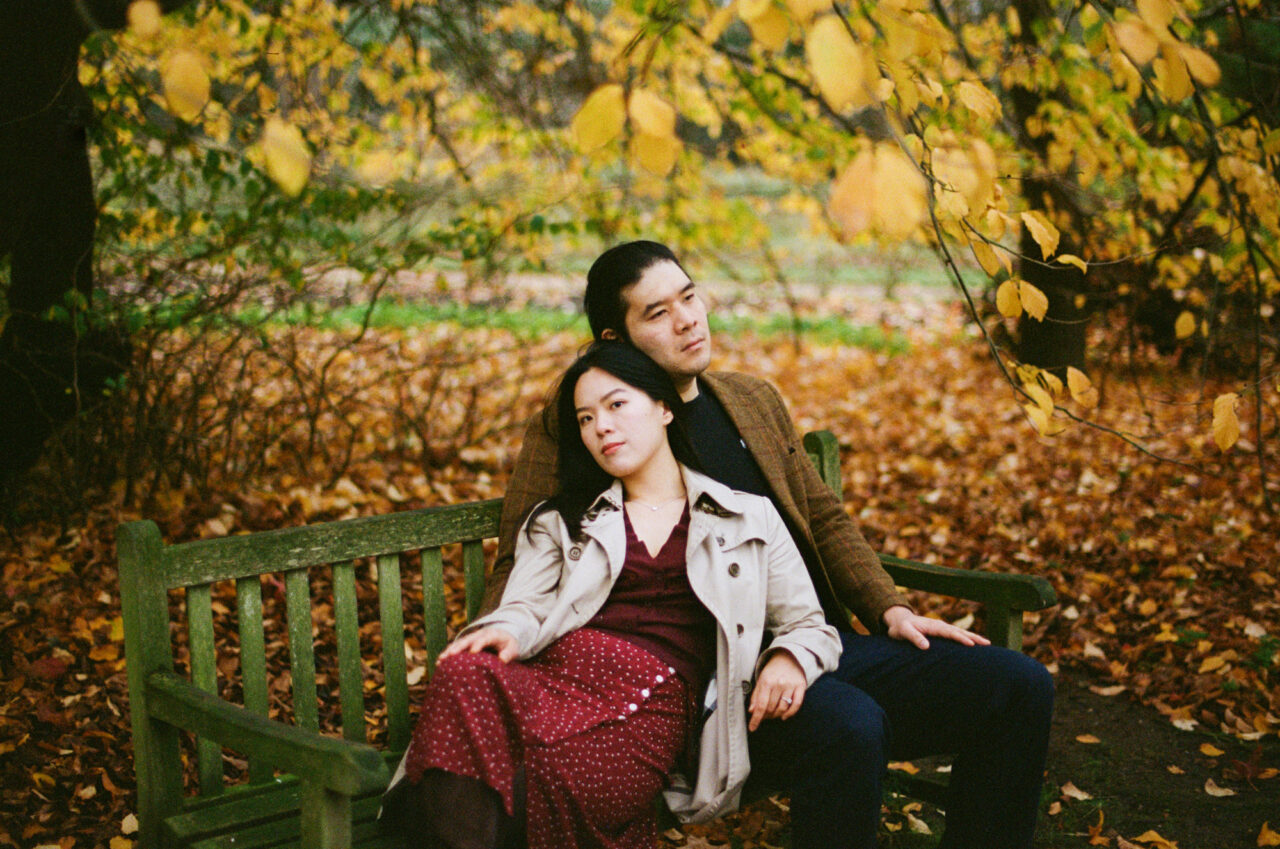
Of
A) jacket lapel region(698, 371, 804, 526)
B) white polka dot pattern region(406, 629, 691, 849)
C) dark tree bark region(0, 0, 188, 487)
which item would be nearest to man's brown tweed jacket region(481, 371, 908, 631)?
jacket lapel region(698, 371, 804, 526)

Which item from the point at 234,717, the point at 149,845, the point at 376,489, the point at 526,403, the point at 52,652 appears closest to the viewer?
the point at 234,717

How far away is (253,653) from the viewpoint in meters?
2.50

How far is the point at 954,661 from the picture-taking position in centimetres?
264

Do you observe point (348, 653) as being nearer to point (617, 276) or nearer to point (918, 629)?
point (617, 276)

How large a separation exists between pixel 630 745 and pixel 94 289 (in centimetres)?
346

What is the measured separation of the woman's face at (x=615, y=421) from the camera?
2.62 m

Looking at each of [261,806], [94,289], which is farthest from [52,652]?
[261,806]

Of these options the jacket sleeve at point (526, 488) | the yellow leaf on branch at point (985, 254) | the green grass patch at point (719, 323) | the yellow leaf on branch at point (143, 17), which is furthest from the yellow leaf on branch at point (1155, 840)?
the green grass patch at point (719, 323)

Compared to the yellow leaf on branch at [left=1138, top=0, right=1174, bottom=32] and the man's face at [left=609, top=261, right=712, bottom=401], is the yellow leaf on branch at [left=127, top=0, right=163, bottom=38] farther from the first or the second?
the yellow leaf on branch at [left=1138, top=0, right=1174, bottom=32]

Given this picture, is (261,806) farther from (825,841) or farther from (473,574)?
(825,841)

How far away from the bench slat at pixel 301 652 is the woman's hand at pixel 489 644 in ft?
1.53

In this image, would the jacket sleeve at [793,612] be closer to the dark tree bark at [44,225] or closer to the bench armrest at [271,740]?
the bench armrest at [271,740]

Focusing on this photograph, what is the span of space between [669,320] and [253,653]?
4.49 feet

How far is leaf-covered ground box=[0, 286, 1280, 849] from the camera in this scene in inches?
132
